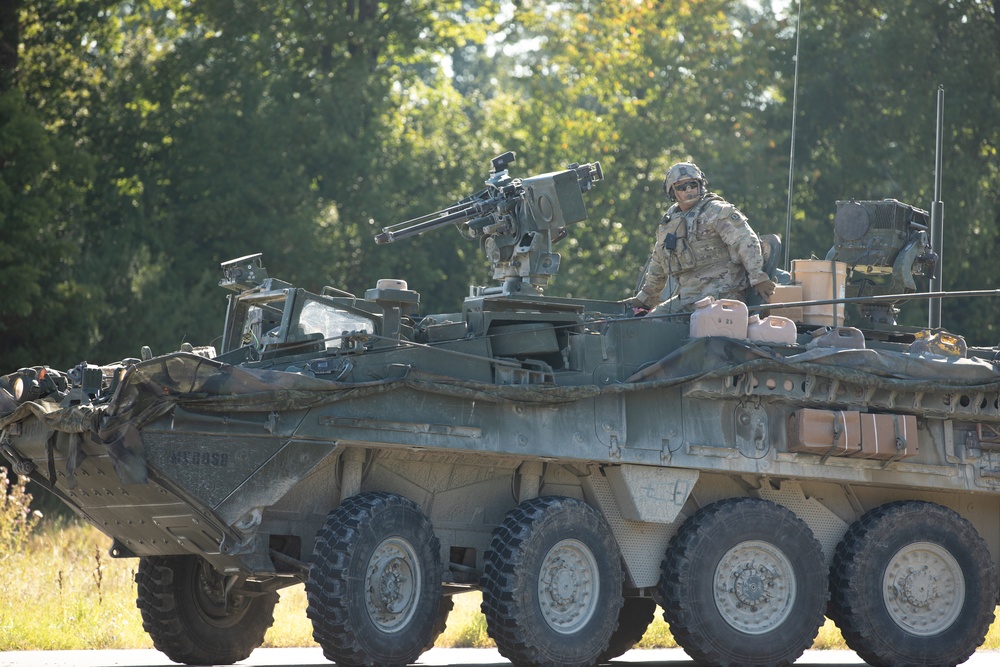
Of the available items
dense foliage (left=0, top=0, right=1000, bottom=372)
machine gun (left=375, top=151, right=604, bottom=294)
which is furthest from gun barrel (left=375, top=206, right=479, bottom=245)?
dense foliage (left=0, top=0, right=1000, bottom=372)

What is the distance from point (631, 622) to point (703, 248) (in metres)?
3.26

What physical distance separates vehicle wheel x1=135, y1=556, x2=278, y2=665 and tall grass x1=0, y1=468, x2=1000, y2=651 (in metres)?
1.69

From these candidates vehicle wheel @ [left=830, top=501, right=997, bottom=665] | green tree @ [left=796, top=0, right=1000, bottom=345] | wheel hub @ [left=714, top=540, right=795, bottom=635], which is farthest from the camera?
green tree @ [left=796, top=0, right=1000, bottom=345]

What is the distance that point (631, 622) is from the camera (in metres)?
14.1

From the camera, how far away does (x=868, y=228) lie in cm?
1502

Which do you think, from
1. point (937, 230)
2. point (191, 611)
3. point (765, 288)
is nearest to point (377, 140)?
point (937, 230)

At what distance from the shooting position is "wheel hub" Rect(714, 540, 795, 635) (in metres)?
12.5

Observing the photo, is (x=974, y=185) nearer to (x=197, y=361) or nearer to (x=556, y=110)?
(x=556, y=110)

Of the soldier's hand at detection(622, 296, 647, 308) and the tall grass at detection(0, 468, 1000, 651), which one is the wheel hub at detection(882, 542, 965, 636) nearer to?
the tall grass at detection(0, 468, 1000, 651)

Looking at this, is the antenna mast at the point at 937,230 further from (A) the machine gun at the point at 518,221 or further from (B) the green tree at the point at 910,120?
(B) the green tree at the point at 910,120

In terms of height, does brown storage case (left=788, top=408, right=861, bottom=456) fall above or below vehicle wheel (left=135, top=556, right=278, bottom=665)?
above

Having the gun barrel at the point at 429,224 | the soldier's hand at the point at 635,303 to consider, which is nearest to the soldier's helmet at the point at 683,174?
the soldier's hand at the point at 635,303

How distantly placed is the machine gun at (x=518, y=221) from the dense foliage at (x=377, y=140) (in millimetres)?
12923

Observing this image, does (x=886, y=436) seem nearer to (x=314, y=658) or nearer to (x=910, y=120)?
(x=314, y=658)
